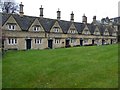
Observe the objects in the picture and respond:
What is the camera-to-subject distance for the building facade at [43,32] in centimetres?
4941

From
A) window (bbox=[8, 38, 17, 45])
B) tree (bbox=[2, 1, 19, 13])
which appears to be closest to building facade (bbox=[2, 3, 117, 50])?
window (bbox=[8, 38, 17, 45])

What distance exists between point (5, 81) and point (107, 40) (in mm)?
67661

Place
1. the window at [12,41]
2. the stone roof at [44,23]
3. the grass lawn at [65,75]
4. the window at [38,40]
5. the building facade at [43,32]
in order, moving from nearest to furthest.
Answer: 1. the grass lawn at [65,75]
2. the window at [12,41]
3. the building facade at [43,32]
4. the stone roof at [44,23]
5. the window at [38,40]

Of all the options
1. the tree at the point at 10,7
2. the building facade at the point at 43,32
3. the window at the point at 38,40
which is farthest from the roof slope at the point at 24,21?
the tree at the point at 10,7

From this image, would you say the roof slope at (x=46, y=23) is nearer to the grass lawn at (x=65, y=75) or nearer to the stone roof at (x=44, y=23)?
the stone roof at (x=44, y=23)

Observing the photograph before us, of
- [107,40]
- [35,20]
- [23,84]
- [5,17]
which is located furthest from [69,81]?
[107,40]

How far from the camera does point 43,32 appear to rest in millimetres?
56500

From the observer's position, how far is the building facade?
49406 millimetres

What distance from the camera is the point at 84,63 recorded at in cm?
2056

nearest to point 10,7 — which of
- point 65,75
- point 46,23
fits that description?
point 46,23

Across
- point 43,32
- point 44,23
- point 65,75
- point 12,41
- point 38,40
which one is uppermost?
point 44,23

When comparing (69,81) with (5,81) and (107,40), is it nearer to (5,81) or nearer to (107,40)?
(5,81)

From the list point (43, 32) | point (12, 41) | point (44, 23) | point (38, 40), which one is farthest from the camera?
A: point (44, 23)

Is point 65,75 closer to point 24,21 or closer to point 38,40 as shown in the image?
point 24,21
